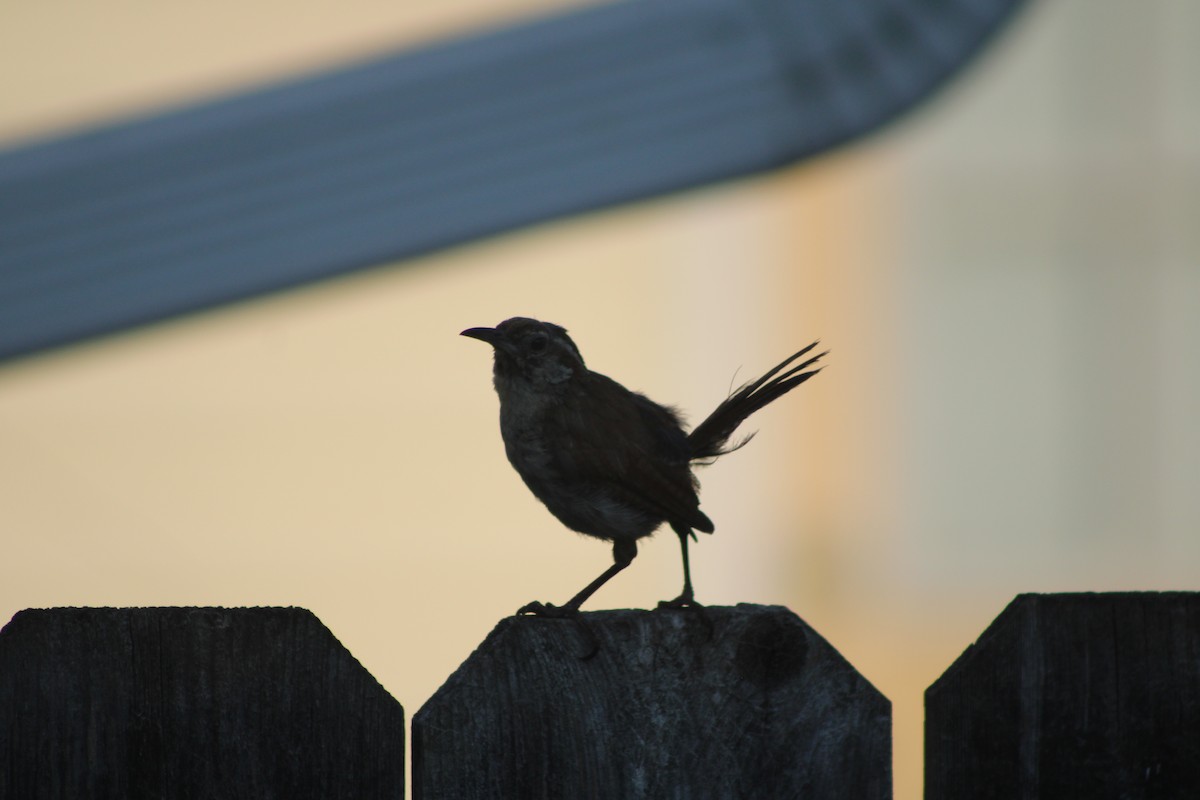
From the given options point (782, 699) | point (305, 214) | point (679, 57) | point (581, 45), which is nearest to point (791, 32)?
point (679, 57)

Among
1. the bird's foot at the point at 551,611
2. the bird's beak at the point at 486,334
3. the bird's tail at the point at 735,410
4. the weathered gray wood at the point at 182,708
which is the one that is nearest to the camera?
the weathered gray wood at the point at 182,708

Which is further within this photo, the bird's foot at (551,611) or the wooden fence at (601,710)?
the bird's foot at (551,611)

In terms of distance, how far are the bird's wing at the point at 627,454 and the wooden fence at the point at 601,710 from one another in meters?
0.85

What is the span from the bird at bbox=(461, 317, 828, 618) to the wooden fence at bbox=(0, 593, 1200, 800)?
0.84 meters

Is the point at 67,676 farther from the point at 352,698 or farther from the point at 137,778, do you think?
the point at 352,698

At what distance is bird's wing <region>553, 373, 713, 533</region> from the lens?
129 inches

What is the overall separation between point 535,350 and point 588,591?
64cm

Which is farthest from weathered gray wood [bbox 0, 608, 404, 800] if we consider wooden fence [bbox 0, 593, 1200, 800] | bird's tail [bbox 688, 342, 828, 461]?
bird's tail [bbox 688, 342, 828, 461]

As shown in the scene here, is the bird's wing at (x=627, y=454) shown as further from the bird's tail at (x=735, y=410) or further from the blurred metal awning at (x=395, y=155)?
the blurred metal awning at (x=395, y=155)

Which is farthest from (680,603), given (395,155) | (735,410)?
(395,155)

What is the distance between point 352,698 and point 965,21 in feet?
10.9

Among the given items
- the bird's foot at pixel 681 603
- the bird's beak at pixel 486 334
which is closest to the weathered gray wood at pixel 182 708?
the bird's foot at pixel 681 603

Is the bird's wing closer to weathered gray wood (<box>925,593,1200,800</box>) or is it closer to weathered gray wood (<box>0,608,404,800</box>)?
weathered gray wood (<box>925,593,1200,800</box>)

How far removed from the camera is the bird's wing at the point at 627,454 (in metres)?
3.27
